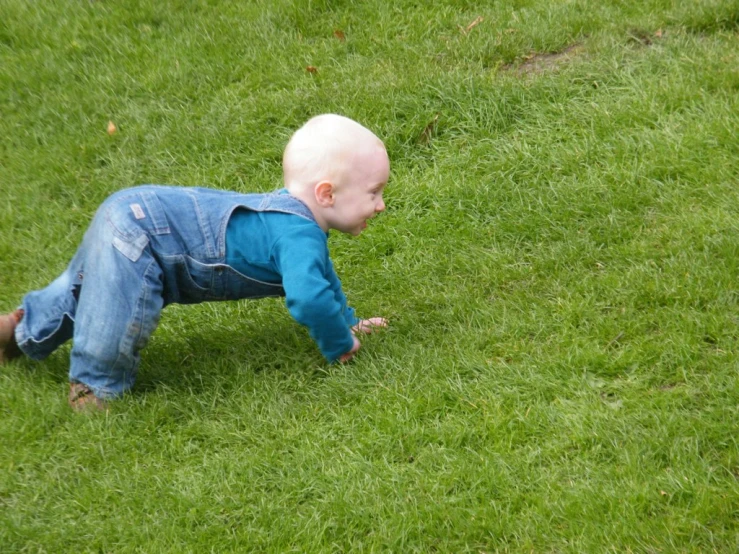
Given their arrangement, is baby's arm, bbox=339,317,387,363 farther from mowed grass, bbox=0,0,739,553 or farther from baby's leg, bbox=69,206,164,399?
baby's leg, bbox=69,206,164,399

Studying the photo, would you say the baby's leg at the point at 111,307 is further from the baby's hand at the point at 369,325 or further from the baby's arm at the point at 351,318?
the baby's hand at the point at 369,325

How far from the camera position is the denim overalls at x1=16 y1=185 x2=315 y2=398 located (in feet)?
12.2

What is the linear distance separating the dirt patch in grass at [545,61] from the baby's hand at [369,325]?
229cm

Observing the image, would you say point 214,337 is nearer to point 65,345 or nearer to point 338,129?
point 65,345

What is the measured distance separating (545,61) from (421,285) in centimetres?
215

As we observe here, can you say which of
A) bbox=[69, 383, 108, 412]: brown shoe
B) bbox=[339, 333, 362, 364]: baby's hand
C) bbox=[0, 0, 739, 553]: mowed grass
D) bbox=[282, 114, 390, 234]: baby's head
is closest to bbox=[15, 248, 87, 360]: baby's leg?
bbox=[0, 0, 739, 553]: mowed grass

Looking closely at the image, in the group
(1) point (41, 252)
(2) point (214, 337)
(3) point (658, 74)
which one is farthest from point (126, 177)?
(3) point (658, 74)

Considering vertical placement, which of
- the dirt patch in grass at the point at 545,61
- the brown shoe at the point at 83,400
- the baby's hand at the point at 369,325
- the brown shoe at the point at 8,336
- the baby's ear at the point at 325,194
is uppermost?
the baby's ear at the point at 325,194

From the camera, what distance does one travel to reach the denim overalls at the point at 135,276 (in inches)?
147

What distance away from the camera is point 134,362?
3.88 metres

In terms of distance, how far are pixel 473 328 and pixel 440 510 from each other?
112 cm

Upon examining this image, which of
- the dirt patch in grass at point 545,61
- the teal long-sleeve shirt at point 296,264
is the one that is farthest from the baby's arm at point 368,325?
the dirt patch in grass at point 545,61

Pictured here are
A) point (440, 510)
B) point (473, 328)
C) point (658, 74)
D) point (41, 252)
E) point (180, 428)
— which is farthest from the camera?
point (658, 74)

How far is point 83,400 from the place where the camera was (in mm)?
3832
